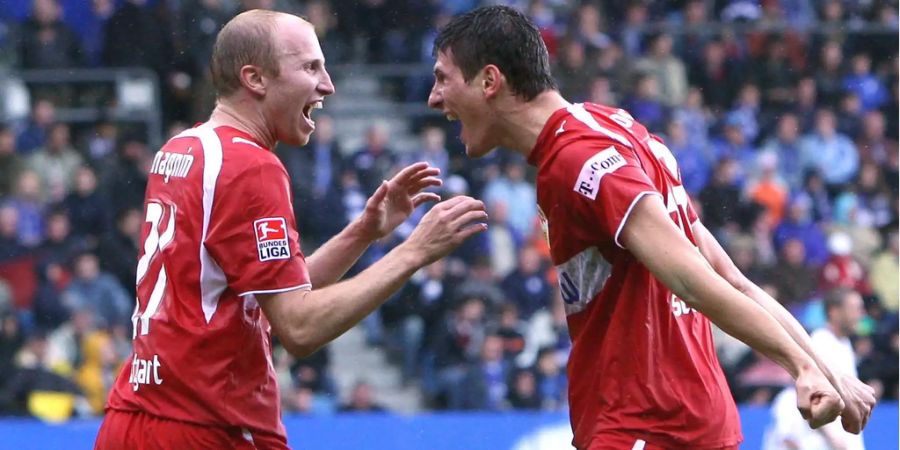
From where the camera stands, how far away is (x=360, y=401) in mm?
11461

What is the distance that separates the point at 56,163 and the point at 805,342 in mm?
9292

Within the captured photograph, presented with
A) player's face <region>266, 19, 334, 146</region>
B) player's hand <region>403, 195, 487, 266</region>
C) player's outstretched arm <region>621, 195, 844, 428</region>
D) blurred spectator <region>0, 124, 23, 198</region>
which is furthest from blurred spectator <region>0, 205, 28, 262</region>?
player's outstretched arm <region>621, 195, 844, 428</region>

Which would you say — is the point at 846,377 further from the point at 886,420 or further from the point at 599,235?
the point at 886,420

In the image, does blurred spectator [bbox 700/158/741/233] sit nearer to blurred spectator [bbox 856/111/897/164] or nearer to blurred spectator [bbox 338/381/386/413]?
blurred spectator [bbox 856/111/897/164]

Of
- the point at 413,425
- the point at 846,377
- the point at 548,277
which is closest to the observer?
the point at 846,377

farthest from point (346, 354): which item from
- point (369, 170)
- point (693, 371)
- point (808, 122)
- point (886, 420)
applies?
point (693, 371)

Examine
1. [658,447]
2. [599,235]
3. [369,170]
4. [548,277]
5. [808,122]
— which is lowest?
[658,447]

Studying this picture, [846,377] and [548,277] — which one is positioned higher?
[548,277]

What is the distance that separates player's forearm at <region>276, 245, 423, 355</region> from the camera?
4.15 m

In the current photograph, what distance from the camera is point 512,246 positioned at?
1285cm

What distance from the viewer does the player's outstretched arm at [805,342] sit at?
3969 millimetres

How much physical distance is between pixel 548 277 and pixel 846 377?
334 inches

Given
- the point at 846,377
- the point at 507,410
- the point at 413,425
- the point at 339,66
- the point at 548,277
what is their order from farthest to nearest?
the point at 339,66 < the point at 548,277 < the point at 507,410 < the point at 413,425 < the point at 846,377

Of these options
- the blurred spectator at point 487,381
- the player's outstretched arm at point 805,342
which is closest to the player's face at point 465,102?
the player's outstretched arm at point 805,342
